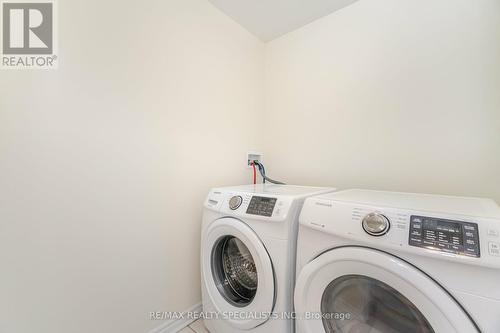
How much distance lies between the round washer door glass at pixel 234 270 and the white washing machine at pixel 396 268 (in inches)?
14.1

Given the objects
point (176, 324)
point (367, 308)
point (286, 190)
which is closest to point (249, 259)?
point (286, 190)

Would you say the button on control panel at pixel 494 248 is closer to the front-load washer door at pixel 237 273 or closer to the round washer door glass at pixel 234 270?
the front-load washer door at pixel 237 273

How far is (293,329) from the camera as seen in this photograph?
0.86 meters

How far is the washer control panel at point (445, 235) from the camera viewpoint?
504 millimetres

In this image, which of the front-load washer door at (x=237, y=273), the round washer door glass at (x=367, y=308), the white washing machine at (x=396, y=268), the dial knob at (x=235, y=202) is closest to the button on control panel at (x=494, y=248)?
the white washing machine at (x=396, y=268)

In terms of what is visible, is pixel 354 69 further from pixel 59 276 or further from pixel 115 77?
pixel 59 276

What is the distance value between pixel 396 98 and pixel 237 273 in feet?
4.43

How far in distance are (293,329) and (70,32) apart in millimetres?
1548

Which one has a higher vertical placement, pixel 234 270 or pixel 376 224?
pixel 376 224

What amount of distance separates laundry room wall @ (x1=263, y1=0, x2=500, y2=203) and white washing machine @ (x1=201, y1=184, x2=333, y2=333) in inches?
23.1

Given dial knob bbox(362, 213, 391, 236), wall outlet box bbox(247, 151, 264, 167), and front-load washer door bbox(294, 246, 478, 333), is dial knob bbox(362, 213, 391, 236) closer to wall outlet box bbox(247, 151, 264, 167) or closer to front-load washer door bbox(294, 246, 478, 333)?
front-load washer door bbox(294, 246, 478, 333)

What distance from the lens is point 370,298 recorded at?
70 cm

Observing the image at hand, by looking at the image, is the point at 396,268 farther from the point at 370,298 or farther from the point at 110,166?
the point at 110,166

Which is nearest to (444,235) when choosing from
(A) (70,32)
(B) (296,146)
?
(B) (296,146)
